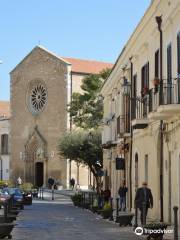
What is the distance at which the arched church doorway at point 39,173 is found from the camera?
75856 millimetres

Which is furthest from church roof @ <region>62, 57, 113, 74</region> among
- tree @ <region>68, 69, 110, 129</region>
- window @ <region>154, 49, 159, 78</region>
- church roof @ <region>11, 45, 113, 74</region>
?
window @ <region>154, 49, 159, 78</region>

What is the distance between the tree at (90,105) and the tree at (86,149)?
6.05 m

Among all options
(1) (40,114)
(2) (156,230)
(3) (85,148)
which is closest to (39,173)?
(1) (40,114)

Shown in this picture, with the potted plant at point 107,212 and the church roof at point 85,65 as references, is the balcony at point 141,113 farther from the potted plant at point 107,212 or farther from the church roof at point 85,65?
the church roof at point 85,65

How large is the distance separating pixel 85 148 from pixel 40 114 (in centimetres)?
2439

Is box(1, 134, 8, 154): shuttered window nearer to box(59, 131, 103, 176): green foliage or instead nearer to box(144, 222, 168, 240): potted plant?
box(59, 131, 103, 176): green foliage

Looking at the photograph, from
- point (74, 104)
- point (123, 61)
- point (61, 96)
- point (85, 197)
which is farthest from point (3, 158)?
point (123, 61)

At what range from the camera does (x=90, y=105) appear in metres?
61.0

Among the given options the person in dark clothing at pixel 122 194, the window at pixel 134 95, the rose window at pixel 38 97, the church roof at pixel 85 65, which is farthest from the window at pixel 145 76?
the rose window at pixel 38 97

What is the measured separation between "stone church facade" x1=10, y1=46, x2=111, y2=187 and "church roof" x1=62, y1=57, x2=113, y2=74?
0.28 metres

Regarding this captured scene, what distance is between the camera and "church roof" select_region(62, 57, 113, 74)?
76750 millimetres

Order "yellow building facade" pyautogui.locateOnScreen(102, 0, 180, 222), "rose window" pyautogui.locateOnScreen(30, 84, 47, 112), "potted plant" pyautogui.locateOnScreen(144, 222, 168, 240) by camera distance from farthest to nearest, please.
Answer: "rose window" pyautogui.locateOnScreen(30, 84, 47, 112) → "yellow building facade" pyautogui.locateOnScreen(102, 0, 180, 222) → "potted plant" pyautogui.locateOnScreen(144, 222, 168, 240)

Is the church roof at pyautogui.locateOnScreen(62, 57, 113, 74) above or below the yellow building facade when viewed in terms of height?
above

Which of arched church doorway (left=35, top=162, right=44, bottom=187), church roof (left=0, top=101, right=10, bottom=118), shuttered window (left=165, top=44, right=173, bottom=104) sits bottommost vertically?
arched church doorway (left=35, top=162, right=44, bottom=187)
